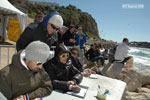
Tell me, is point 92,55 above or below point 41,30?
below

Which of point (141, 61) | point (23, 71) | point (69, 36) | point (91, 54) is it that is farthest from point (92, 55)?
point (141, 61)

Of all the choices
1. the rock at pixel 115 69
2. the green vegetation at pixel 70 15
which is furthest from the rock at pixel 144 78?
the green vegetation at pixel 70 15

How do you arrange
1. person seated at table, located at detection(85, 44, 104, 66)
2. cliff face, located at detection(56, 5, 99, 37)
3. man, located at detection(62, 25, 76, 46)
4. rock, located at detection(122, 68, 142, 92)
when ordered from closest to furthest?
man, located at detection(62, 25, 76, 46) < rock, located at detection(122, 68, 142, 92) < person seated at table, located at detection(85, 44, 104, 66) < cliff face, located at detection(56, 5, 99, 37)

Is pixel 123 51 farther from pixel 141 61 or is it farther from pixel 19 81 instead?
pixel 141 61

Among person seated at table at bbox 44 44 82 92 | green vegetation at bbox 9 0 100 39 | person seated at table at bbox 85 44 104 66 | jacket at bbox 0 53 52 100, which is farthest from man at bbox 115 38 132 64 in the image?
green vegetation at bbox 9 0 100 39

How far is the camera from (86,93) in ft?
6.29

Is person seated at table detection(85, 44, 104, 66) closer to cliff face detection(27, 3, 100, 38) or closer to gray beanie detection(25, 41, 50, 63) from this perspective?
gray beanie detection(25, 41, 50, 63)

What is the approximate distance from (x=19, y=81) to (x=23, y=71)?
4.3 inches

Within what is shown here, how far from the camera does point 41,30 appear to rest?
224 centimetres

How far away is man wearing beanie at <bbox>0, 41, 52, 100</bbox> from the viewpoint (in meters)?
1.23

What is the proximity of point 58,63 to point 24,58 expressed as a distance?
0.90 metres

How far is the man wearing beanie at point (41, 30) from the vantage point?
2098 mm

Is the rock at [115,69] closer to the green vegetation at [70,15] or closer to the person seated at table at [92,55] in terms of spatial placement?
the person seated at table at [92,55]

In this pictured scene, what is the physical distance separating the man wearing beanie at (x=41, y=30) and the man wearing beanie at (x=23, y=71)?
2.71ft
